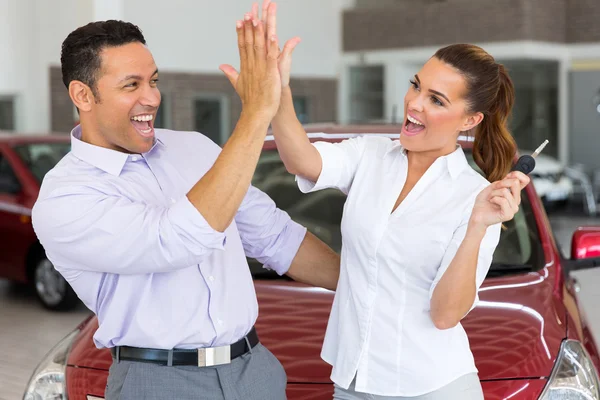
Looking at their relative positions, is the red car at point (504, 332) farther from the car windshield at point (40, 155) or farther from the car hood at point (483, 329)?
the car windshield at point (40, 155)

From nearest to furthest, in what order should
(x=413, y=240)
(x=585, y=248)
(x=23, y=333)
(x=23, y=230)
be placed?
1. (x=413, y=240)
2. (x=585, y=248)
3. (x=23, y=333)
4. (x=23, y=230)

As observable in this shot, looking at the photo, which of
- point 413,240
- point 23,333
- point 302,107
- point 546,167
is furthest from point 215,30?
point 413,240

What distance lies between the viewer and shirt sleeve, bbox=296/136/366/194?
216cm

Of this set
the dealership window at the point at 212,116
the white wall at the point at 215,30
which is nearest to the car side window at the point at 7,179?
the white wall at the point at 215,30

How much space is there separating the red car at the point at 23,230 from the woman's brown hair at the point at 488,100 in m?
5.51

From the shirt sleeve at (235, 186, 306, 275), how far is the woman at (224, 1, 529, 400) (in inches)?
6.5

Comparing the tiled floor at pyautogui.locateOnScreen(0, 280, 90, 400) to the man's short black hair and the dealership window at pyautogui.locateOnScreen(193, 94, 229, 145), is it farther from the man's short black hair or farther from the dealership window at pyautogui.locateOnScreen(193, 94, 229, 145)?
the dealership window at pyautogui.locateOnScreen(193, 94, 229, 145)

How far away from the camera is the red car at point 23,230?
286 inches

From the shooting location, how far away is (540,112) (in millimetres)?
18656

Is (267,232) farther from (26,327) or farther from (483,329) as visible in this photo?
(26,327)

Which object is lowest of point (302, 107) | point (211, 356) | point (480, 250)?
point (302, 107)

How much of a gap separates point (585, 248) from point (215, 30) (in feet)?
45.5

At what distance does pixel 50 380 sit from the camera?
2.81 metres

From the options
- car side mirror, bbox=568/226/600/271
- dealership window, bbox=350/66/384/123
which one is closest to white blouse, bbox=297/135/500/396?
car side mirror, bbox=568/226/600/271
